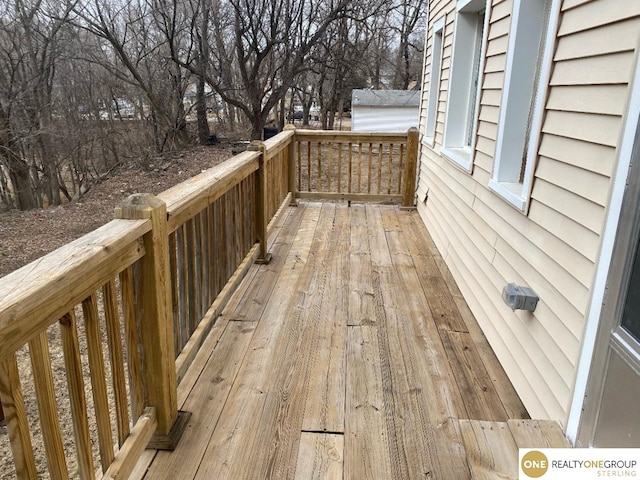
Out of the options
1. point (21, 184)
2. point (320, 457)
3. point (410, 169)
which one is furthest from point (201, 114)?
point (320, 457)

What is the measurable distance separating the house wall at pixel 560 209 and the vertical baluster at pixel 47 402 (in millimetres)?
1643

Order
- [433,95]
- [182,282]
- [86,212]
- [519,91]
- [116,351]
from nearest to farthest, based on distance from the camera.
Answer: [116,351]
[182,282]
[519,91]
[433,95]
[86,212]

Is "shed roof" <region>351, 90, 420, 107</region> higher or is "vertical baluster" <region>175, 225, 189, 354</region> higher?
"shed roof" <region>351, 90, 420, 107</region>

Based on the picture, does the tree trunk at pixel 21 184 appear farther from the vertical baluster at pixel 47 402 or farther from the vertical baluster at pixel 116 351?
the vertical baluster at pixel 47 402

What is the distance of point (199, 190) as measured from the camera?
7.44ft

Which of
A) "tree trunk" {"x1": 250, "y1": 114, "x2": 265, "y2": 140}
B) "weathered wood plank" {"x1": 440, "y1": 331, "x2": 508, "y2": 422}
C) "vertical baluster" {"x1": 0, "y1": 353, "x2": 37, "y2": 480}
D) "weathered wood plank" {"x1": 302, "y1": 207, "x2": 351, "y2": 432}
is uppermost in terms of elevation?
"vertical baluster" {"x1": 0, "y1": 353, "x2": 37, "y2": 480}

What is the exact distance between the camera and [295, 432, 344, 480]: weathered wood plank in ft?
5.83

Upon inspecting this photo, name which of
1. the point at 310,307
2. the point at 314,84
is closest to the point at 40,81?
the point at 314,84

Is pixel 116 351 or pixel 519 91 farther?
pixel 519 91

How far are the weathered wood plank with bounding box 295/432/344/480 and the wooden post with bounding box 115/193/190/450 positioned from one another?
1.63 feet

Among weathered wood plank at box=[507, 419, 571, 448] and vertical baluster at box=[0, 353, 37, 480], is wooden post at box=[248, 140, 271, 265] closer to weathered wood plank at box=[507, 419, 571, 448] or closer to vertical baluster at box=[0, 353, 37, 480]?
weathered wood plank at box=[507, 419, 571, 448]

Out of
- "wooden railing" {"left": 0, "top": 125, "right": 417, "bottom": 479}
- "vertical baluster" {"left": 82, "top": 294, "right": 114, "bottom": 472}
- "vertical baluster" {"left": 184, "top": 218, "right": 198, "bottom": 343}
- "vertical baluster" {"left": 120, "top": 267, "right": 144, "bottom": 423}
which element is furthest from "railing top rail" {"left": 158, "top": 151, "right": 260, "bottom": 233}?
"vertical baluster" {"left": 82, "top": 294, "right": 114, "bottom": 472}

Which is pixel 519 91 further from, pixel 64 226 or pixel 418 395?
pixel 64 226

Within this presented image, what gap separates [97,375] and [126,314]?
253 millimetres
